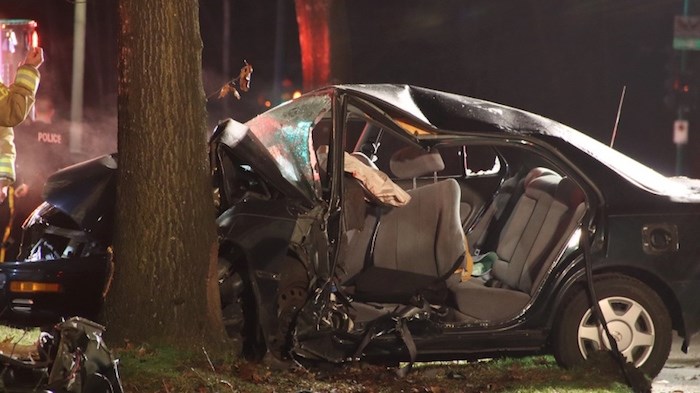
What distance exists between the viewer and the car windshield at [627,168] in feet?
22.2

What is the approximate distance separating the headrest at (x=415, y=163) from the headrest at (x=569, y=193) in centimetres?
86

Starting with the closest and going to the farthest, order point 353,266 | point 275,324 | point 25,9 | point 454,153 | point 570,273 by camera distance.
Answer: point 275,324 → point 570,273 → point 353,266 → point 454,153 → point 25,9

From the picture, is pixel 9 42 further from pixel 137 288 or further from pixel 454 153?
pixel 137 288

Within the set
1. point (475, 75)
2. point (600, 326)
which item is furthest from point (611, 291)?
point (475, 75)

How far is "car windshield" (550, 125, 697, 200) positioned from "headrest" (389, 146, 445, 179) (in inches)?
41.0

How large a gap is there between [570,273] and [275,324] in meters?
1.92

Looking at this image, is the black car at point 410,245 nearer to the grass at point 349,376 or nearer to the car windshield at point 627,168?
the car windshield at point 627,168

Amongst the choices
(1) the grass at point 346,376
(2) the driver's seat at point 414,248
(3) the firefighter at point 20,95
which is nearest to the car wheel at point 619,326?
(1) the grass at point 346,376

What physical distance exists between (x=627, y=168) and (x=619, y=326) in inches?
41.4

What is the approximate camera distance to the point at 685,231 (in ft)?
22.1

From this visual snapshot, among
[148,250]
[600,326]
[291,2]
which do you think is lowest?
[600,326]

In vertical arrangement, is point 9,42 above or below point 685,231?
above

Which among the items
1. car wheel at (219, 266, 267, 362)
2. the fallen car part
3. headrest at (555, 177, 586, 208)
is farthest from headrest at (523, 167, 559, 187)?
the fallen car part

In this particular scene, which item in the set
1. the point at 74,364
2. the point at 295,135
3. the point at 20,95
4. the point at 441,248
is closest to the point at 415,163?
the point at 441,248
